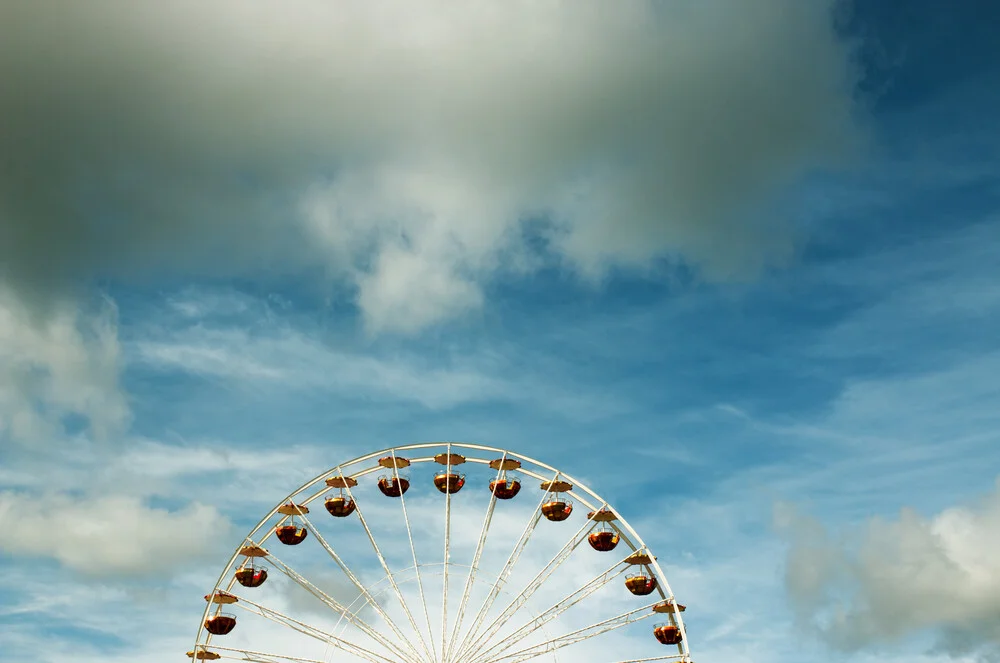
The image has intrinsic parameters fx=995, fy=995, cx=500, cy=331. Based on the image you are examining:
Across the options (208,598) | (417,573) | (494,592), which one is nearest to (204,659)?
(208,598)

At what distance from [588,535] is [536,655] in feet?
15.3

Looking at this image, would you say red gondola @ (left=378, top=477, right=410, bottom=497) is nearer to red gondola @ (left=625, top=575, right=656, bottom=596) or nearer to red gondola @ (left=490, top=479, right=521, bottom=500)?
red gondola @ (left=490, top=479, right=521, bottom=500)

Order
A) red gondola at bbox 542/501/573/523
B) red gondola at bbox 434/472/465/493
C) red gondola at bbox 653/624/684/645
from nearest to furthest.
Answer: red gondola at bbox 653/624/684/645 < red gondola at bbox 542/501/573/523 < red gondola at bbox 434/472/465/493

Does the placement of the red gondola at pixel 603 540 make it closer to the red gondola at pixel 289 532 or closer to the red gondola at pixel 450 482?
the red gondola at pixel 450 482

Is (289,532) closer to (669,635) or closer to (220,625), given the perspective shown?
(220,625)

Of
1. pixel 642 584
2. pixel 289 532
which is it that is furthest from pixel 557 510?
pixel 289 532

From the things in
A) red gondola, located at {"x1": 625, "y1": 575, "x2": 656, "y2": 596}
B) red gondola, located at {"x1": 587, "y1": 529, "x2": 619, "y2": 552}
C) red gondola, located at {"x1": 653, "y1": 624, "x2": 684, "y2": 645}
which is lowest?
red gondola, located at {"x1": 653, "y1": 624, "x2": 684, "y2": 645}

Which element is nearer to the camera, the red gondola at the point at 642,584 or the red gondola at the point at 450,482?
the red gondola at the point at 642,584

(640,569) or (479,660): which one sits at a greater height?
(640,569)

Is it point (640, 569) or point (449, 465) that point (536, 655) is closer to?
point (640, 569)

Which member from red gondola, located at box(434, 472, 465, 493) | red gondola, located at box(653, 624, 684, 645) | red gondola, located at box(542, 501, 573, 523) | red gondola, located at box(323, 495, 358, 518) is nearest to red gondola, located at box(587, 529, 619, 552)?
red gondola, located at box(542, 501, 573, 523)

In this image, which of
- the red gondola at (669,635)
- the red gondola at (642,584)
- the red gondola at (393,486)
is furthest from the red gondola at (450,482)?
the red gondola at (669,635)

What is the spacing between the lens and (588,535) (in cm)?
3547

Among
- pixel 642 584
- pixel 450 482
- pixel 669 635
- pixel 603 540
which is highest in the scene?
pixel 450 482
